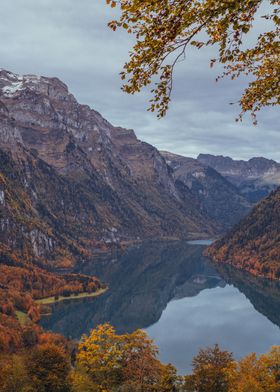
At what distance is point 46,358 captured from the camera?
301 feet

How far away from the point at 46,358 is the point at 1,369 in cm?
925

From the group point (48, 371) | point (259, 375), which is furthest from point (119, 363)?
point (48, 371)

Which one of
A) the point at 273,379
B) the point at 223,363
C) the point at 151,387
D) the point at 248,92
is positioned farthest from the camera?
the point at 223,363

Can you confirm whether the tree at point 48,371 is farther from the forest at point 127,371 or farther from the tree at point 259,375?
the tree at point 259,375

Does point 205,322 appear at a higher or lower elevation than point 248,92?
lower

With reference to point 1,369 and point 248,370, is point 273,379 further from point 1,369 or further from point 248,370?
point 1,369

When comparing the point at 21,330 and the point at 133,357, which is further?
the point at 21,330

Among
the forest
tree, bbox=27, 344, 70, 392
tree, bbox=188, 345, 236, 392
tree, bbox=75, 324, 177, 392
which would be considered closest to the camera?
tree, bbox=75, 324, 177, 392

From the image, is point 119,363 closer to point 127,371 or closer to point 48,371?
point 127,371

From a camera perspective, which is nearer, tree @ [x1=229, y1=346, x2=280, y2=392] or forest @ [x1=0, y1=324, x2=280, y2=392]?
forest @ [x1=0, y1=324, x2=280, y2=392]

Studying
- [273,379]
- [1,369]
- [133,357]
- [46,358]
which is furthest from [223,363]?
[1,369]

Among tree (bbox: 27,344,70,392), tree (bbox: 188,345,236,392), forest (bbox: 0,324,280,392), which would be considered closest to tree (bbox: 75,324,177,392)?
forest (bbox: 0,324,280,392)

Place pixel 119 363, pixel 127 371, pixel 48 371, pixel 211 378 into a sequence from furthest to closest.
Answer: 1. pixel 48 371
2. pixel 211 378
3. pixel 119 363
4. pixel 127 371

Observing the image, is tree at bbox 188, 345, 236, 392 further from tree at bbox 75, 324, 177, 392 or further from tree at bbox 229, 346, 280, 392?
tree at bbox 75, 324, 177, 392
